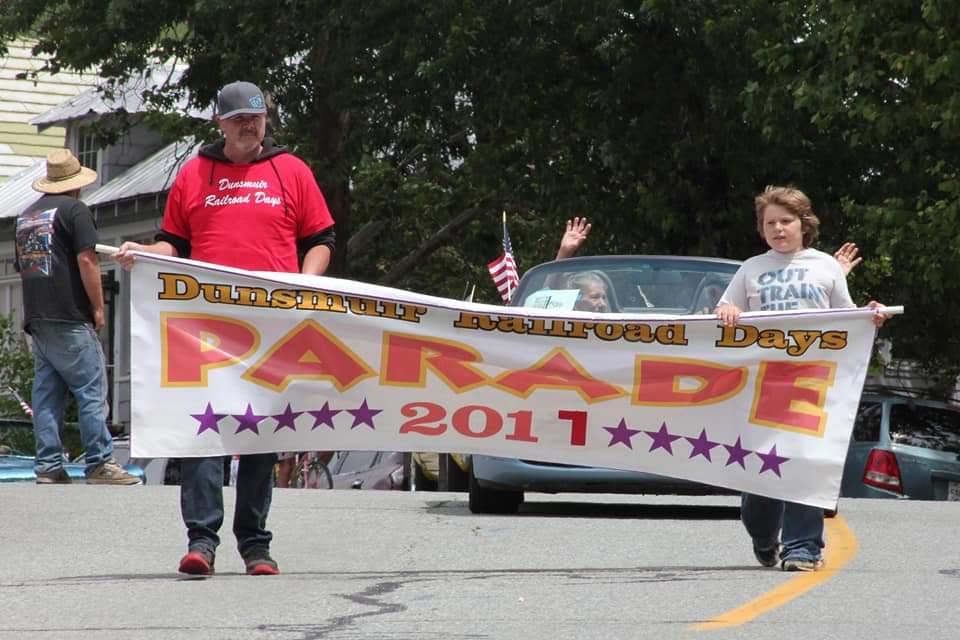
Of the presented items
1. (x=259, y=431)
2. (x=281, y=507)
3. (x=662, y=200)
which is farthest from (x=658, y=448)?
(x=662, y=200)

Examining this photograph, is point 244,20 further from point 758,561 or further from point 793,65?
point 758,561

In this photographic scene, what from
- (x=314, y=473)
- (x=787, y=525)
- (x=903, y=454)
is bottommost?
(x=314, y=473)

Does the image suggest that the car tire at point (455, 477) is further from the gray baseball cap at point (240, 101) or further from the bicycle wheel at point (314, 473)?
the gray baseball cap at point (240, 101)

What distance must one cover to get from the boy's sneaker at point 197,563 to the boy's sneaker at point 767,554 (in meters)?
2.42

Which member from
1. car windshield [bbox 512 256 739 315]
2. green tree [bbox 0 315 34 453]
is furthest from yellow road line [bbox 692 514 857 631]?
green tree [bbox 0 315 34 453]

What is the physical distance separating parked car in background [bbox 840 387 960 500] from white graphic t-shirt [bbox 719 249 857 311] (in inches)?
422

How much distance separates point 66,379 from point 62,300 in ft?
1.87

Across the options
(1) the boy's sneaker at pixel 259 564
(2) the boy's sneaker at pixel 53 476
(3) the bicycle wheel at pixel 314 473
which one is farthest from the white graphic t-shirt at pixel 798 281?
(3) the bicycle wheel at pixel 314 473

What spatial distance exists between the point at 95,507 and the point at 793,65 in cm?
1462

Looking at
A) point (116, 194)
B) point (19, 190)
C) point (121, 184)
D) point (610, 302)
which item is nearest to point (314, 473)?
point (610, 302)

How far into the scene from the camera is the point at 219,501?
30.4 ft

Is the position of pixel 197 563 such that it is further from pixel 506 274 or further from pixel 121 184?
pixel 121 184

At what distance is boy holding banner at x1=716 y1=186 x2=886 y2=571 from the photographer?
9484 mm

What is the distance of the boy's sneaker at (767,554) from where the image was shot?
31.9 ft
